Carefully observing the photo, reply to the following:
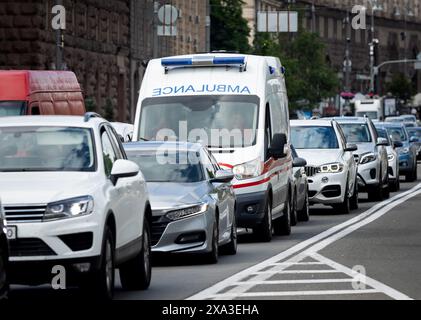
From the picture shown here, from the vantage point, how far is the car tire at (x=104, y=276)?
573 inches

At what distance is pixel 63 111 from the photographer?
35.3 meters

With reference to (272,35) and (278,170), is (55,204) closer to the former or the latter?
(278,170)

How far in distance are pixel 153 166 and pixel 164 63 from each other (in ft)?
15.4

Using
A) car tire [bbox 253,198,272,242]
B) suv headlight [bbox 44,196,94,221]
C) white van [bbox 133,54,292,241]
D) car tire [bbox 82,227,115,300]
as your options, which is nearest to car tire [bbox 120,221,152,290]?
car tire [bbox 82,227,115,300]

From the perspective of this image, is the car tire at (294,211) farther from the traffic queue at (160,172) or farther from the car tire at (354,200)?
the car tire at (354,200)

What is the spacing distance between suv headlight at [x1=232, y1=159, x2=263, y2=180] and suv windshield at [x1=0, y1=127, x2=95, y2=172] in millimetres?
8135

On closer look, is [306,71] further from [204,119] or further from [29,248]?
[29,248]

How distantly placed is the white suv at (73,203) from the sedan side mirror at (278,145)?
7.67 meters

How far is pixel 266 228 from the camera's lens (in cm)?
2412

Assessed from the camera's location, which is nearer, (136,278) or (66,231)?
(66,231)

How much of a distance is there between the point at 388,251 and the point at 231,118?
3.95 metres

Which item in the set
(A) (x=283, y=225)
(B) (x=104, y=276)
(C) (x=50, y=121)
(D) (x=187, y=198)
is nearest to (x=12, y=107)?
(A) (x=283, y=225)

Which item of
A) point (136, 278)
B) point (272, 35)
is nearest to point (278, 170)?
point (136, 278)

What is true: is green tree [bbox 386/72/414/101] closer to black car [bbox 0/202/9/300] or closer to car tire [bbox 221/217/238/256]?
car tire [bbox 221/217/238/256]
